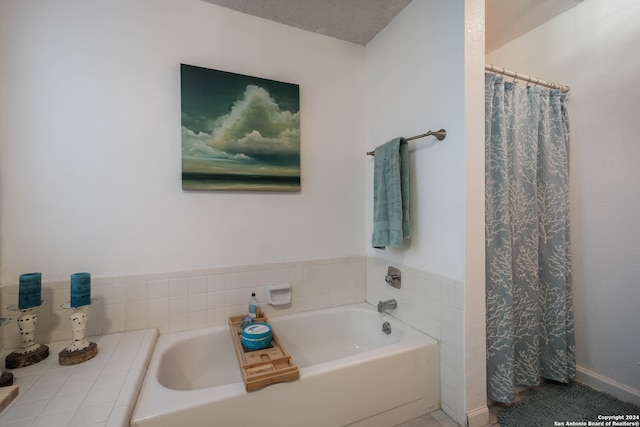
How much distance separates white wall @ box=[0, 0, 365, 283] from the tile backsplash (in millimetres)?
69

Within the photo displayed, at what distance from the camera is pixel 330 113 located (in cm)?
199

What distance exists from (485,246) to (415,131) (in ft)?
2.58

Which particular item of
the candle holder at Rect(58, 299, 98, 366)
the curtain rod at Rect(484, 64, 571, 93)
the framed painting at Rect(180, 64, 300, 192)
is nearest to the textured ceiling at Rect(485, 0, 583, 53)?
the curtain rod at Rect(484, 64, 571, 93)

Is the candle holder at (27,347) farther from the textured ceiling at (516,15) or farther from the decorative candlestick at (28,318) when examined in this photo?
the textured ceiling at (516,15)

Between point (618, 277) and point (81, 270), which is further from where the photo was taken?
point (618, 277)

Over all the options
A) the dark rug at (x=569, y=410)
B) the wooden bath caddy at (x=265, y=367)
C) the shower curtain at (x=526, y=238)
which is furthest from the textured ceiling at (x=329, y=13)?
the dark rug at (x=569, y=410)

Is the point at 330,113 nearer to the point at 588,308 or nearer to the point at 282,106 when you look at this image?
the point at 282,106

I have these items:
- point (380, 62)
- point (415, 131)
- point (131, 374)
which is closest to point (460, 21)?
point (415, 131)

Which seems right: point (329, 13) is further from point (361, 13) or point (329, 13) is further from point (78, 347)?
point (78, 347)

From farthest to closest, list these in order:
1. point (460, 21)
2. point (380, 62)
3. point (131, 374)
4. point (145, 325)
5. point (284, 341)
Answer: point (380, 62)
point (284, 341)
point (145, 325)
point (460, 21)
point (131, 374)

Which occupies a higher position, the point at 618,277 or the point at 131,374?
the point at 618,277

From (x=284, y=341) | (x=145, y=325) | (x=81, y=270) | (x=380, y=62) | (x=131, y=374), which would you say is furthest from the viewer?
(x=380, y=62)

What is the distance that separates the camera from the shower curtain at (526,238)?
1436 millimetres

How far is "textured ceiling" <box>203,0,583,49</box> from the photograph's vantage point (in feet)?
5.42
